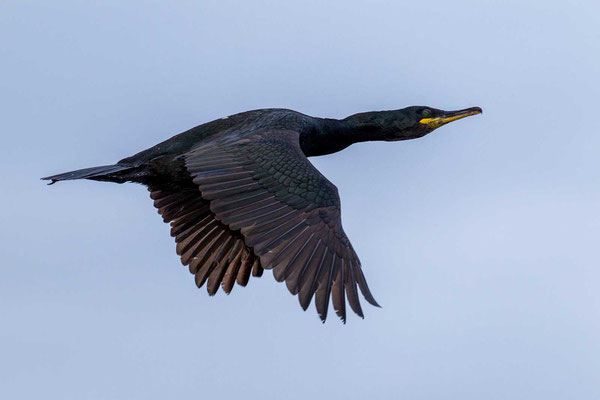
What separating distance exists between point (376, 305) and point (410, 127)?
4.21 m

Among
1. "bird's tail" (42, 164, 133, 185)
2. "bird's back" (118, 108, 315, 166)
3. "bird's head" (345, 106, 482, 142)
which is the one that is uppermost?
"bird's head" (345, 106, 482, 142)

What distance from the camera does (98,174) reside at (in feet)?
39.7

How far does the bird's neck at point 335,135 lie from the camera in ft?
44.0

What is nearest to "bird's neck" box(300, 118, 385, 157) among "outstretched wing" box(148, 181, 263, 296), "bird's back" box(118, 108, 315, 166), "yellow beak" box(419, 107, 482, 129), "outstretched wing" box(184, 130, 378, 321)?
"bird's back" box(118, 108, 315, 166)

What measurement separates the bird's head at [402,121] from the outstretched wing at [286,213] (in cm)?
226

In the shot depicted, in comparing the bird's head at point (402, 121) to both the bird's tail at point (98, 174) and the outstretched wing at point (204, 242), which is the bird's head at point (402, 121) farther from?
the bird's tail at point (98, 174)

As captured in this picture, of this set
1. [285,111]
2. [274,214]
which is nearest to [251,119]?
[285,111]

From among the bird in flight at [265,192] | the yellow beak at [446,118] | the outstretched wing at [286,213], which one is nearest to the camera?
the outstretched wing at [286,213]

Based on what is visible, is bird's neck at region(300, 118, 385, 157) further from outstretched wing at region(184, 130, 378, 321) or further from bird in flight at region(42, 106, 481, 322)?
outstretched wing at region(184, 130, 378, 321)

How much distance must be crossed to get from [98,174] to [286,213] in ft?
7.30

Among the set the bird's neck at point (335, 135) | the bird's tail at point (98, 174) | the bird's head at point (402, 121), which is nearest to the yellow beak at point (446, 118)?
the bird's head at point (402, 121)

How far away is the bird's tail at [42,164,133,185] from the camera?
39.8 feet

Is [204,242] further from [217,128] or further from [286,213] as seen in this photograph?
[286,213]

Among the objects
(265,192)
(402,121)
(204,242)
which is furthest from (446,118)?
(265,192)
